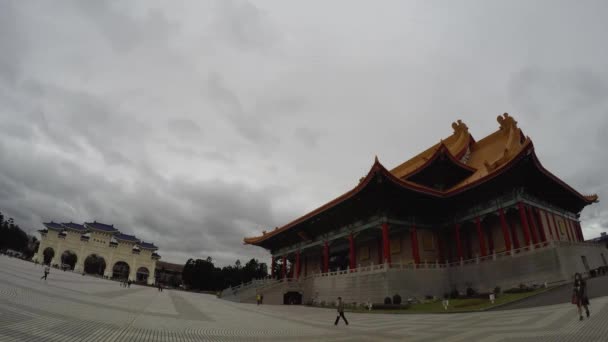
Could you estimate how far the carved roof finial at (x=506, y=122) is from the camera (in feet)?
98.1

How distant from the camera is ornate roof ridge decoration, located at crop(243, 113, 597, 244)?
2295cm

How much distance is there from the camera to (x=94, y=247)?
251 feet

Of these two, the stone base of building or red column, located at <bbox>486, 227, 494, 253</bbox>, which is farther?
red column, located at <bbox>486, 227, 494, 253</bbox>

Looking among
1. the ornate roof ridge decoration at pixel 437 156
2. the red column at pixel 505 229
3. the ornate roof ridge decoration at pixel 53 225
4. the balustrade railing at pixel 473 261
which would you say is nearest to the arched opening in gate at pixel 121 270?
the ornate roof ridge decoration at pixel 53 225

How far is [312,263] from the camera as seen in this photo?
4266 centimetres

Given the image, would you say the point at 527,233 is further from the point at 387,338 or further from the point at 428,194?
the point at 387,338

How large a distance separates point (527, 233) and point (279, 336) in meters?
20.5

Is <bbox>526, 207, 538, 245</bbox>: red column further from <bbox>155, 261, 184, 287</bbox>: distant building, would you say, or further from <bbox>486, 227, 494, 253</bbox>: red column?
<bbox>155, 261, 184, 287</bbox>: distant building

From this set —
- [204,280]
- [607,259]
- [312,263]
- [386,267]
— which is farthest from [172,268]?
[607,259]

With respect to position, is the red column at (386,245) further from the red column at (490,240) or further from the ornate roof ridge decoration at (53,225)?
the ornate roof ridge decoration at (53,225)

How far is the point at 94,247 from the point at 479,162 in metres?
82.6

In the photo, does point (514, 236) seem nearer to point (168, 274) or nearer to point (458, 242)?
point (458, 242)

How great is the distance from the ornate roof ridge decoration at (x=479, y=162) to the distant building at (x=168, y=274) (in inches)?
2850

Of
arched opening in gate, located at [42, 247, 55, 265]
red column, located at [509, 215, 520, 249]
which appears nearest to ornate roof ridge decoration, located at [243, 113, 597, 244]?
red column, located at [509, 215, 520, 249]
